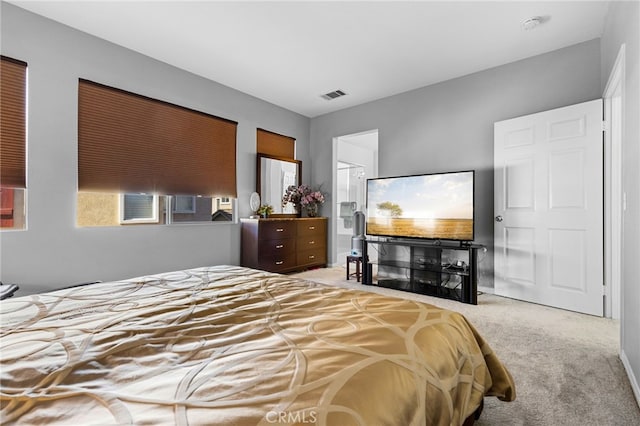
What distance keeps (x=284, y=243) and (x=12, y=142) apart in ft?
10.2

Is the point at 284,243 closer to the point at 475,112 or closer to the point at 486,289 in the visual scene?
the point at 486,289

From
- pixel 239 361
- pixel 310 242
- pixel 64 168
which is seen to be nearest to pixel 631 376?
pixel 239 361

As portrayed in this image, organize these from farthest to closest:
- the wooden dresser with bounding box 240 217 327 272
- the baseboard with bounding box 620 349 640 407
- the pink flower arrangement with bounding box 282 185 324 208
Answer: the pink flower arrangement with bounding box 282 185 324 208 → the wooden dresser with bounding box 240 217 327 272 → the baseboard with bounding box 620 349 640 407

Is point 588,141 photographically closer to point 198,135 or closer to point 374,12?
point 374,12

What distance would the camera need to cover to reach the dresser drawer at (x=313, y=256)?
4.92 metres

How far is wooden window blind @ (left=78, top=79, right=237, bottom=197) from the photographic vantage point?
10.1 feet

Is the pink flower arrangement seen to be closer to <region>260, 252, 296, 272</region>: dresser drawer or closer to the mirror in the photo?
the mirror

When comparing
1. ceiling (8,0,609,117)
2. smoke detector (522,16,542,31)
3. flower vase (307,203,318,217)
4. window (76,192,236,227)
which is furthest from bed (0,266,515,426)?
flower vase (307,203,318,217)

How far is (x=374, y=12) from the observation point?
2758 millimetres

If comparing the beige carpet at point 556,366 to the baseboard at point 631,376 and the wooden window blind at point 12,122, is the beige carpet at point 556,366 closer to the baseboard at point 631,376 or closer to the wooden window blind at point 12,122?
the baseboard at point 631,376

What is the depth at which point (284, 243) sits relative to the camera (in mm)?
4621

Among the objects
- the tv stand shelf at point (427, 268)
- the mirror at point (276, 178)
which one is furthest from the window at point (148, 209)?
the tv stand shelf at point (427, 268)

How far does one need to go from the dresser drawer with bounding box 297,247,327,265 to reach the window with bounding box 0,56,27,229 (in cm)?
328

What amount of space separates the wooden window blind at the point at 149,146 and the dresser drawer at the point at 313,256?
144cm
